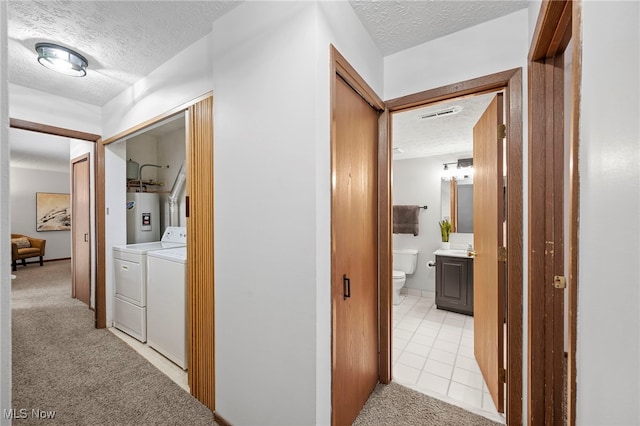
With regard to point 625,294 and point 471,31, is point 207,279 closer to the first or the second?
point 625,294

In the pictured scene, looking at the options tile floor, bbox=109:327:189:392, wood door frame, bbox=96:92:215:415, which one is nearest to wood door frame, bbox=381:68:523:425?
wood door frame, bbox=96:92:215:415

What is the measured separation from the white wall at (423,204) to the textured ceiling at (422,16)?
9.05 ft

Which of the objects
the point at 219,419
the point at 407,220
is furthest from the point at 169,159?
the point at 407,220

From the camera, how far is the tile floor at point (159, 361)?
2002 mm

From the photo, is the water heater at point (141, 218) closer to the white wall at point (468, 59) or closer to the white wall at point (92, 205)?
the white wall at point (92, 205)

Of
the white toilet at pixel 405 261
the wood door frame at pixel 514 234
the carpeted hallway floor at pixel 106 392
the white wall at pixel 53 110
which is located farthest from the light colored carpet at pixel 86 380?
the white toilet at pixel 405 261

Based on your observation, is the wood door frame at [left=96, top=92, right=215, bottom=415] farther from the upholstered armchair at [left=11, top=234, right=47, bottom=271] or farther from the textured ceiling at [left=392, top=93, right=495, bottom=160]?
the upholstered armchair at [left=11, top=234, right=47, bottom=271]

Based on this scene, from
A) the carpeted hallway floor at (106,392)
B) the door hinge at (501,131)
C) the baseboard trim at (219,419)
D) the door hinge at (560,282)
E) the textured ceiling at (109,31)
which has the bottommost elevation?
the carpeted hallway floor at (106,392)

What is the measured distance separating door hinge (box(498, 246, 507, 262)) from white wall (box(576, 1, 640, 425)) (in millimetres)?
1042

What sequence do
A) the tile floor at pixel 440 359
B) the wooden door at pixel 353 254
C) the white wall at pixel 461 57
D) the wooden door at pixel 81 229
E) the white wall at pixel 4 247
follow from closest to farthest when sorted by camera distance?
the white wall at pixel 4 247 < the wooden door at pixel 353 254 < the white wall at pixel 461 57 < the tile floor at pixel 440 359 < the wooden door at pixel 81 229

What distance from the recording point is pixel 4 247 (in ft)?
1.34

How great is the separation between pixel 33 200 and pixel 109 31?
7732 millimetres

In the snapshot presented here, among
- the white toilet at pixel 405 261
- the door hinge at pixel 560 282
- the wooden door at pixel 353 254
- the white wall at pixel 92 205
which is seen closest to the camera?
the door hinge at pixel 560 282

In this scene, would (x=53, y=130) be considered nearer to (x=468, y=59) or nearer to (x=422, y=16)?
(x=422, y=16)
